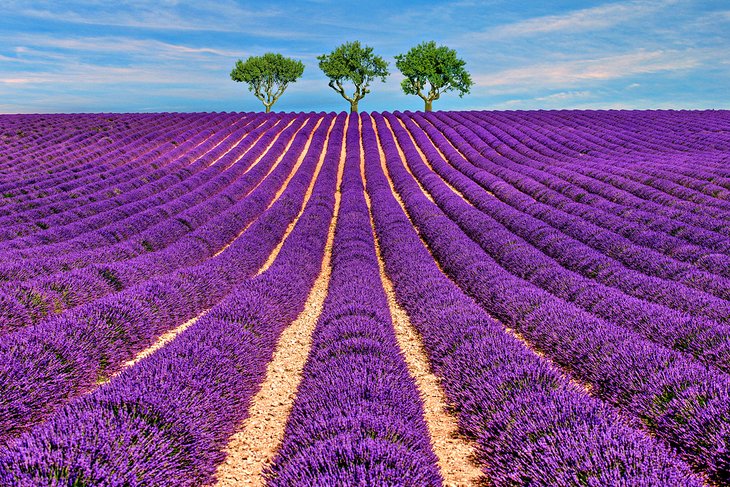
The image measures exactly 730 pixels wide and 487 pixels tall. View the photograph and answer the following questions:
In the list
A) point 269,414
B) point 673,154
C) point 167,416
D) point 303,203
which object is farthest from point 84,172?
point 673,154

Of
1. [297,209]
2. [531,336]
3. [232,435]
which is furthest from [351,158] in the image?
[232,435]

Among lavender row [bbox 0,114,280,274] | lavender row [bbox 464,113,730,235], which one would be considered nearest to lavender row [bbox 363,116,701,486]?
lavender row [bbox 0,114,280,274]

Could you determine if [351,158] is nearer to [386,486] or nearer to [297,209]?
[297,209]

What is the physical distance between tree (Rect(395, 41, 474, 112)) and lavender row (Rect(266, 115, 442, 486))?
4573 cm

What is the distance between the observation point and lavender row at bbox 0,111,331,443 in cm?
408

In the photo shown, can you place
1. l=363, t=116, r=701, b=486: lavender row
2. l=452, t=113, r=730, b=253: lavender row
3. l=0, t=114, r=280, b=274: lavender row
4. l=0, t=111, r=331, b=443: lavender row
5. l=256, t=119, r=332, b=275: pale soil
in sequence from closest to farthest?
1. l=363, t=116, r=701, b=486: lavender row
2. l=0, t=111, r=331, b=443: lavender row
3. l=0, t=114, r=280, b=274: lavender row
4. l=452, t=113, r=730, b=253: lavender row
5. l=256, t=119, r=332, b=275: pale soil

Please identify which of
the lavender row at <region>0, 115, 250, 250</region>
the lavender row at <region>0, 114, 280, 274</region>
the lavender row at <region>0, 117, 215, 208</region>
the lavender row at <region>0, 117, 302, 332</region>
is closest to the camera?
the lavender row at <region>0, 117, 302, 332</region>

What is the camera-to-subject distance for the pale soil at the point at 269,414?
357 centimetres

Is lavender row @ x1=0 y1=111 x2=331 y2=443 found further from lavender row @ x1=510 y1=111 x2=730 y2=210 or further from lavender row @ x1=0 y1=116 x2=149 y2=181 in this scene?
lavender row @ x1=0 y1=116 x2=149 y2=181

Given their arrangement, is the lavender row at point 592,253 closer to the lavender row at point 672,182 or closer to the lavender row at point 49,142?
the lavender row at point 672,182

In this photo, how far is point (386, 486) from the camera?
2502mm

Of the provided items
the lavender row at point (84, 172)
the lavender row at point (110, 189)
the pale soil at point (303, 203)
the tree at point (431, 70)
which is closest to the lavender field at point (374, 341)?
→ the lavender row at point (110, 189)

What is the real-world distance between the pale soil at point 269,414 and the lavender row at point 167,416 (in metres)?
0.10

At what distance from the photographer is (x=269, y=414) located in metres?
Result: 4.39
